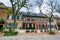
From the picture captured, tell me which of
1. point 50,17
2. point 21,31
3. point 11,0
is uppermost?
point 11,0

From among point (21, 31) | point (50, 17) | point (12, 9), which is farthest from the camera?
point (50, 17)

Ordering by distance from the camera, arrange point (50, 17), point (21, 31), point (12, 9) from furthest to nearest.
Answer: point (50, 17) < point (21, 31) < point (12, 9)

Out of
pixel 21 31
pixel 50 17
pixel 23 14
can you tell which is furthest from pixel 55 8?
pixel 21 31

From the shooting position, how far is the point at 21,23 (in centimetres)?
1661

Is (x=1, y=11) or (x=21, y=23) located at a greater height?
(x=1, y=11)

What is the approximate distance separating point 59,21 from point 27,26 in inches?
141

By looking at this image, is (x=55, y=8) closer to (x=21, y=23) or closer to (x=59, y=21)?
(x=59, y=21)

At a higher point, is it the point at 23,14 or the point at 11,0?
the point at 11,0

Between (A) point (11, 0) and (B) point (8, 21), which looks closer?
(A) point (11, 0)

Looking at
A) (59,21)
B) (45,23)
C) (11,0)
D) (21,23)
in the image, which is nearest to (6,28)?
(21,23)

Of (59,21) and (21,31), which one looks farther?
(59,21)

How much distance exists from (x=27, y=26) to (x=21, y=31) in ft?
2.94

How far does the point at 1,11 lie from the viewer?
669 inches

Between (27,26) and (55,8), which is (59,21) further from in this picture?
(27,26)
